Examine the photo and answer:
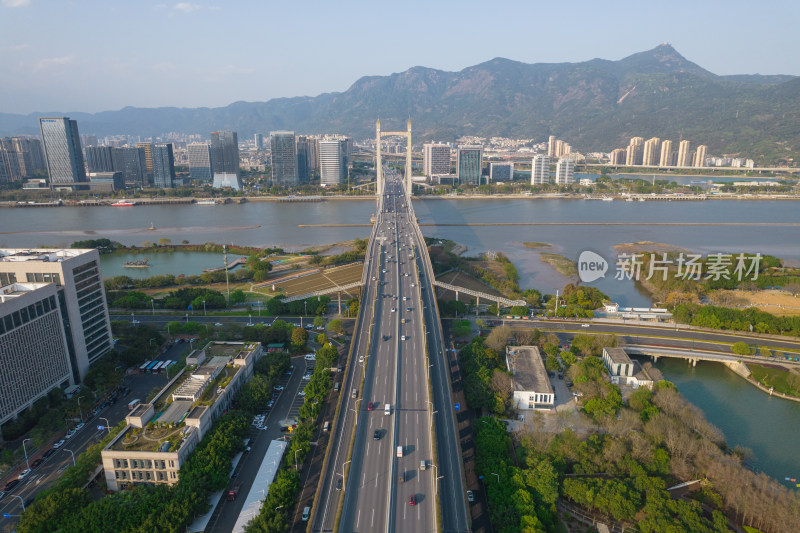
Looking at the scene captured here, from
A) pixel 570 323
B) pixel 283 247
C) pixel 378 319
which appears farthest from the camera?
pixel 283 247

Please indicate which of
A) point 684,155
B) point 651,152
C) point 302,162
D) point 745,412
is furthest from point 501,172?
point 745,412

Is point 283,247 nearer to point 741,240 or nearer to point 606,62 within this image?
point 741,240

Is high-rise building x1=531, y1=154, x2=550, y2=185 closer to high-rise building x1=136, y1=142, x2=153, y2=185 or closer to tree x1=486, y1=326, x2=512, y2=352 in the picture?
tree x1=486, y1=326, x2=512, y2=352

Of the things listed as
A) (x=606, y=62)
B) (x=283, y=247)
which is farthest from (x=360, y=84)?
(x=283, y=247)

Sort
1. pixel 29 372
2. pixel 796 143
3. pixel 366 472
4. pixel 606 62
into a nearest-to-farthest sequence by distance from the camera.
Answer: pixel 366 472 → pixel 29 372 → pixel 796 143 → pixel 606 62

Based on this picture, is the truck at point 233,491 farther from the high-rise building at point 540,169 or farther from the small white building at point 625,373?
the high-rise building at point 540,169

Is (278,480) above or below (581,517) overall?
above

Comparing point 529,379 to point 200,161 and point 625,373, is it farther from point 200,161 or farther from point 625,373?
point 200,161

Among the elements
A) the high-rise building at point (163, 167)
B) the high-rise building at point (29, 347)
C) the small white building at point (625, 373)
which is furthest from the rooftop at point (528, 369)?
the high-rise building at point (163, 167)
